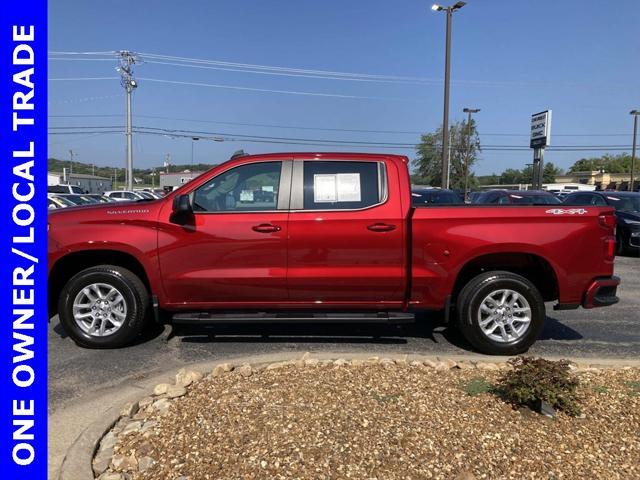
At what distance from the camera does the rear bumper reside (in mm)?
4676

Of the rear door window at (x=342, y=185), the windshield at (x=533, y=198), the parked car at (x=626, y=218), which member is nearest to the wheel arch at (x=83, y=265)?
the rear door window at (x=342, y=185)

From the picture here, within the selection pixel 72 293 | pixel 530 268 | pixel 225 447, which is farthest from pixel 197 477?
pixel 530 268

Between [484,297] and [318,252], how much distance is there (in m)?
1.66

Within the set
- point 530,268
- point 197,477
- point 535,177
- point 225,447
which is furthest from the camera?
point 535,177

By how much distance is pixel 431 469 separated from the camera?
8.50 feet

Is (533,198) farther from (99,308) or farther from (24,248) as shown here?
(24,248)

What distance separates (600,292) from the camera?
4699 millimetres

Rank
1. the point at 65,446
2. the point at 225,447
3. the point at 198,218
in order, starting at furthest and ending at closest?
the point at 198,218
the point at 65,446
the point at 225,447

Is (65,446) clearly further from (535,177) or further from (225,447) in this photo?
(535,177)

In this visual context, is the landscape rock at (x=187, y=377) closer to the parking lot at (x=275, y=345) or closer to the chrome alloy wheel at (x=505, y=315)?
the parking lot at (x=275, y=345)

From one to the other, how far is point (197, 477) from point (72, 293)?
286cm

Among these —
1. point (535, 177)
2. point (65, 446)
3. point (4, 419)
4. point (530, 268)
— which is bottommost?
point (65, 446)

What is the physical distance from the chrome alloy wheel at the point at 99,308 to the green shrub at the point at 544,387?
3.57m

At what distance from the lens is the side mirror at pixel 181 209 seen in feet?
14.8
